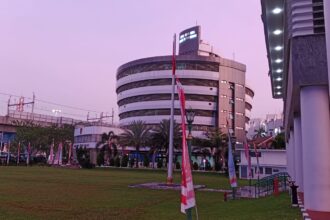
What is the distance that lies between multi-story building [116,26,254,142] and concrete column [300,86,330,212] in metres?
85.1

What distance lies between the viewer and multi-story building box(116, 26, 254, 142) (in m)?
104

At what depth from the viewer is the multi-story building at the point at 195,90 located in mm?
104500

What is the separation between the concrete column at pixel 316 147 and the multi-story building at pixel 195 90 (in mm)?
85132

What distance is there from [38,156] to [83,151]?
52.9 feet

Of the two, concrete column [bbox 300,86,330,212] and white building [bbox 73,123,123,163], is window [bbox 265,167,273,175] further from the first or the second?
white building [bbox 73,123,123,163]

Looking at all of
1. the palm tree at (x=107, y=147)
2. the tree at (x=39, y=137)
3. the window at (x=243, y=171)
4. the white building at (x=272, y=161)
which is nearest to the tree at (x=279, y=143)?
the window at (x=243, y=171)

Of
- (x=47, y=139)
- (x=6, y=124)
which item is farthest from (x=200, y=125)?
(x=6, y=124)

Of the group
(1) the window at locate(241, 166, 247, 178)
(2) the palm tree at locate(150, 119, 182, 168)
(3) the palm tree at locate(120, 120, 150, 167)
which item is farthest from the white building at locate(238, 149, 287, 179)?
(3) the palm tree at locate(120, 120, 150, 167)

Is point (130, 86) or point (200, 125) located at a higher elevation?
point (130, 86)

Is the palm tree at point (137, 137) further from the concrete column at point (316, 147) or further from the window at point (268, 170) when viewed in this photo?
the concrete column at point (316, 147)

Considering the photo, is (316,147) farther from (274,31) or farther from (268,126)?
(268,126)

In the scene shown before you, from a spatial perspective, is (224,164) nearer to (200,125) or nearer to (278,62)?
(200,125)

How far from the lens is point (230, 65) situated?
4353 inches

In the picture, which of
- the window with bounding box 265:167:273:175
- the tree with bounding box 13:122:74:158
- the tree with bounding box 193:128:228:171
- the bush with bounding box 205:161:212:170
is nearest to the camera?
the window with bounding box 265:167:273:175
